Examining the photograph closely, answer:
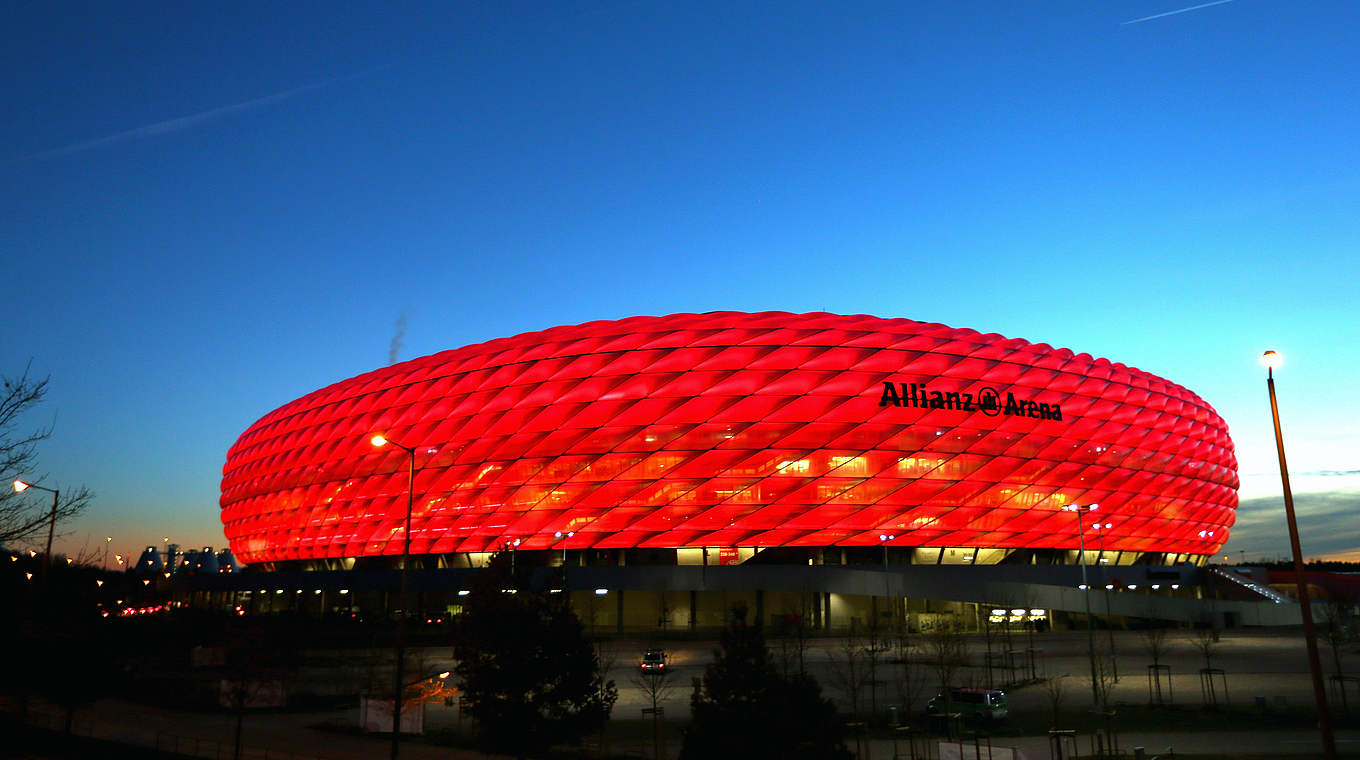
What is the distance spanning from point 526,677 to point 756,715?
6683mm

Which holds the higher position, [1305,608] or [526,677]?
[1305,608]

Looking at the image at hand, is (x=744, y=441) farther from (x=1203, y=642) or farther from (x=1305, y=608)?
(x=1305, y=608)

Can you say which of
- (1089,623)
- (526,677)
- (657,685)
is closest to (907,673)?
(1089,623)

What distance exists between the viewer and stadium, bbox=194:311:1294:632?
60.2 meters

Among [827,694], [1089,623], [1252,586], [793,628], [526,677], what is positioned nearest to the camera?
[526,677]

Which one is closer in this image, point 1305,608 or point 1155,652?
point 1305,608

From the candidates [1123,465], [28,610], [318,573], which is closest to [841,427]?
[1123,465]

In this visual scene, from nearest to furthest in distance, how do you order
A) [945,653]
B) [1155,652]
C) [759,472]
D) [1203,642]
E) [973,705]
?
1. [973,705]
2. [945,653]
3. [1155,652]
4. [1203,642]
5. [759,472]

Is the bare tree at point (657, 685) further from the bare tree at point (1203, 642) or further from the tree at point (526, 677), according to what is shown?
the bare tree at point (1203, 642)

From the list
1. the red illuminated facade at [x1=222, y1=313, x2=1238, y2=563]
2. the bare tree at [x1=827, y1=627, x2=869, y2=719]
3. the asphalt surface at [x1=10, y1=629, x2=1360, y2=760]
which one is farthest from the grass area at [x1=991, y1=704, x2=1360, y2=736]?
the red illuminated facade at [x1=222, y1=313, x2=1238, y2=563]

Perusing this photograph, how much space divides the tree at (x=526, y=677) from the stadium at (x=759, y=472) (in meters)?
37.5

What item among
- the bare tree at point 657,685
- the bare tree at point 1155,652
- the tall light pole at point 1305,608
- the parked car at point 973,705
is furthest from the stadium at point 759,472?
the tall light pole at point 1305,608

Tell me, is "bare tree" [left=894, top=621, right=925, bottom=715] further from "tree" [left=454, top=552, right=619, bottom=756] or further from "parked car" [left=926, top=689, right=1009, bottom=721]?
"tree" [left=454, top=552, right=619, bottom=756]

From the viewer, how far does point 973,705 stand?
24578mm
